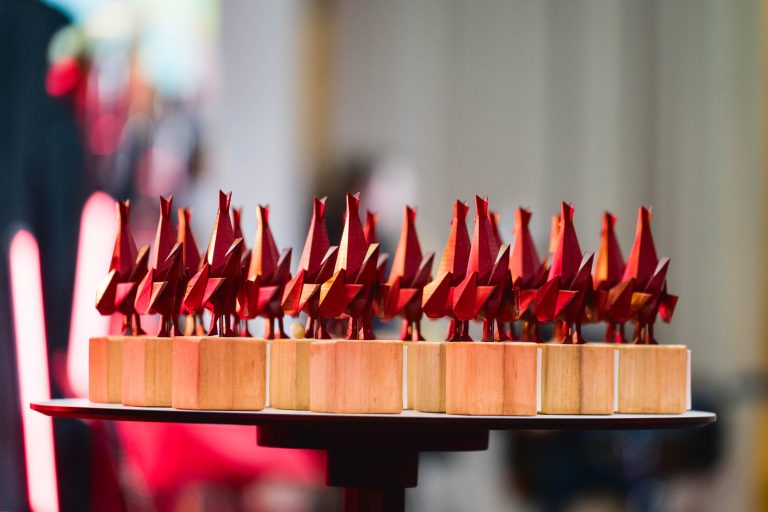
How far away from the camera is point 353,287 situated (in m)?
1.69

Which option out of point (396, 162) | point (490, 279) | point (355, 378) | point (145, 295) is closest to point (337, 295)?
point (355, 378)

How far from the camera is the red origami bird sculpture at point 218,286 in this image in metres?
1.72

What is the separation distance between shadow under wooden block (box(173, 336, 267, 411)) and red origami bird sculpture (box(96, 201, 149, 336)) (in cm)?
23

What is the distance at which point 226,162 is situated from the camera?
5.39 m

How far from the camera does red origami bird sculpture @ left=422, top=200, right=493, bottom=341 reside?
66.4 inches

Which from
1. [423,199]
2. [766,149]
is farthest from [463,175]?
[766,149]

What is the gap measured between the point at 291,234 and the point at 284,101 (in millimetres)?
753

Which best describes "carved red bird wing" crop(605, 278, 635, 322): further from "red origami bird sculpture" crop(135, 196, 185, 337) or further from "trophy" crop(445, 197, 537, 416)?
"red origami bird sculpture" crop(135, 196, 185, 337)

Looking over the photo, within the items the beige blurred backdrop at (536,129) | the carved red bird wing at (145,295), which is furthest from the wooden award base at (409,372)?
the beige blurred backdrop at (536,129)

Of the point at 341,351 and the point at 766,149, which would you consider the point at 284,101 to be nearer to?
the point at 766,149

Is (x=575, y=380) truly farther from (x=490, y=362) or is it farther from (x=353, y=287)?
(x=353, y=287)

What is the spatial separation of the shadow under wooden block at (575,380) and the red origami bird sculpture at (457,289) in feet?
0.44

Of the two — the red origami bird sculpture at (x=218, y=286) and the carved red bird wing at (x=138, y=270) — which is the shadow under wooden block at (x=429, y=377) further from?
the carved red bird wing at (x=138, y=270)

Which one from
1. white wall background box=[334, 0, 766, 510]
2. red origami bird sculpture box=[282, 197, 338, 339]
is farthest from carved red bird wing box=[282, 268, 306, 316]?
white wall background box=[334, 0, 766, 510]
